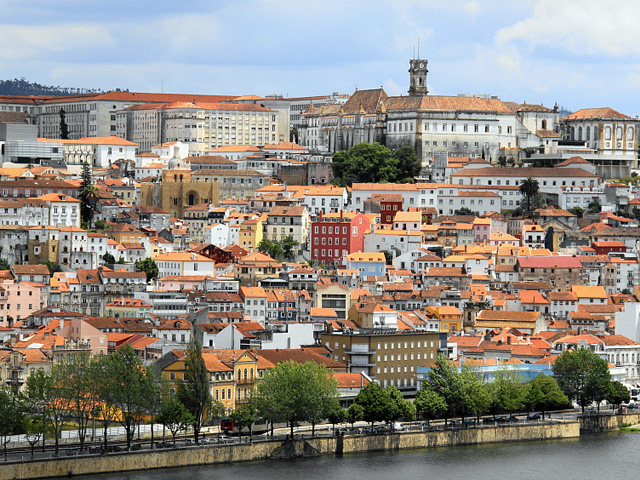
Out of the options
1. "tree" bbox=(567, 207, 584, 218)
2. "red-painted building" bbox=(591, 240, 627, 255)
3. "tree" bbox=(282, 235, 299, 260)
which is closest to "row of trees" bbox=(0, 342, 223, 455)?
"tree" bbox=(282, 235, 299, 260)

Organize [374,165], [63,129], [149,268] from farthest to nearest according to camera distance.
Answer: [63,129] → [374,165] → [149,268]

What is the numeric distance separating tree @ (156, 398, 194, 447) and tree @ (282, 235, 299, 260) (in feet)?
113

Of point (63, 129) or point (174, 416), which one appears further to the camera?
point (63, 129)

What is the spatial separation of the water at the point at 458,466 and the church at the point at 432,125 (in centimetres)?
5064

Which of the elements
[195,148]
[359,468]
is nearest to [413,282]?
[359,468]

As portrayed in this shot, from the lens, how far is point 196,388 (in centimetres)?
5003

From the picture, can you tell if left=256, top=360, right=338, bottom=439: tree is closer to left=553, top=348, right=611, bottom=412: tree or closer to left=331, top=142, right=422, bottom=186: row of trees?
left=553, top=348, right=611, bottom=412: tree

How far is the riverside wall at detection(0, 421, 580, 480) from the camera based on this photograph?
45.3 metres

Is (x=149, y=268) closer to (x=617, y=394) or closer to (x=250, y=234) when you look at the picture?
(x=250, y=234)

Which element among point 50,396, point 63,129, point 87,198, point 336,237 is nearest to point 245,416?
point 50,396

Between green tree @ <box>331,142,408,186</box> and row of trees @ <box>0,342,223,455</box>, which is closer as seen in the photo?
row of trees @ <box>0,342,223,455</box>

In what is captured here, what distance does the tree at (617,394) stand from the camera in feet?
196

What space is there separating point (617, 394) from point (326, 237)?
2652 centimetres

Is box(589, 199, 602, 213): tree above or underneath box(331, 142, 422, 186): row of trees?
underneath
